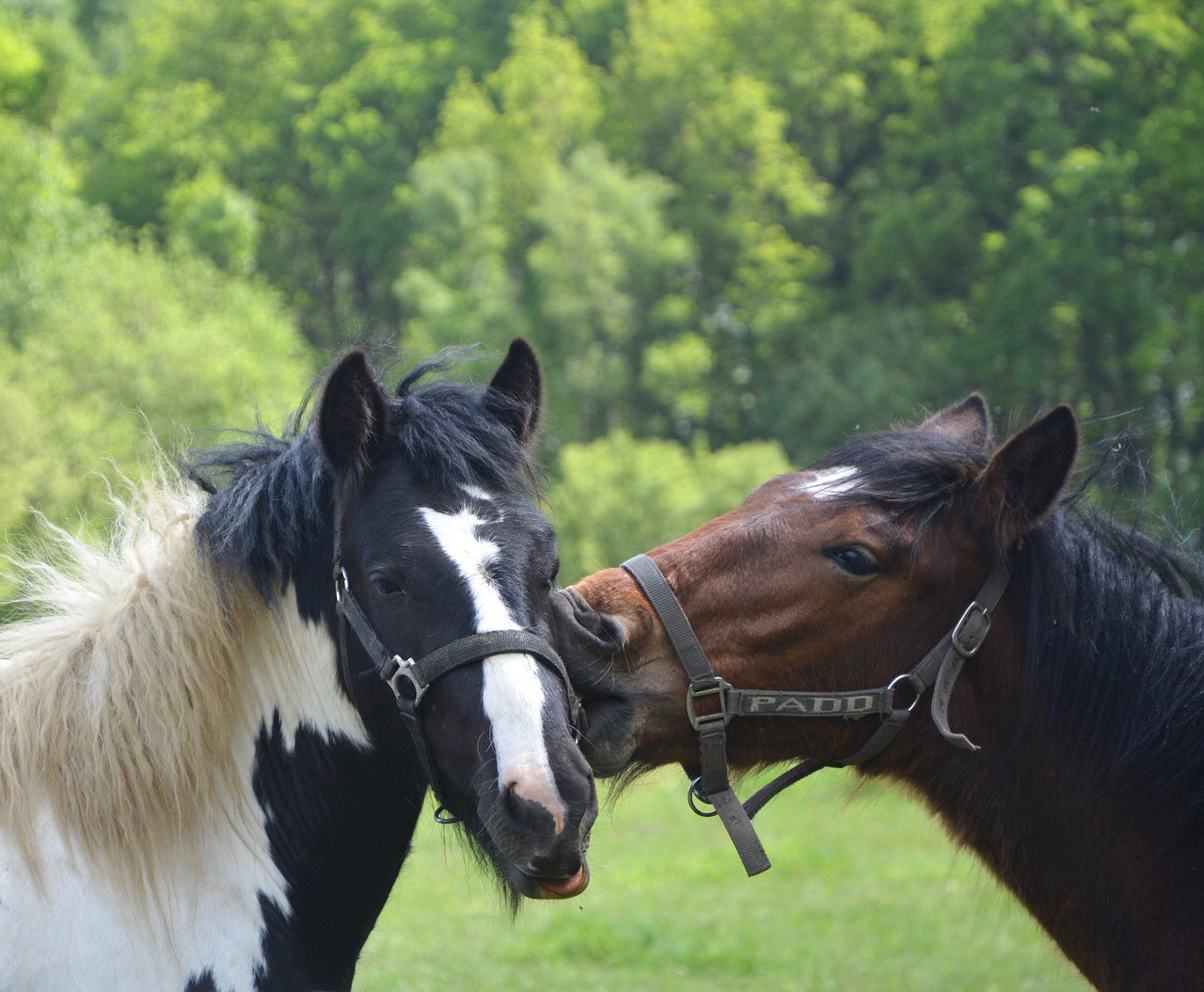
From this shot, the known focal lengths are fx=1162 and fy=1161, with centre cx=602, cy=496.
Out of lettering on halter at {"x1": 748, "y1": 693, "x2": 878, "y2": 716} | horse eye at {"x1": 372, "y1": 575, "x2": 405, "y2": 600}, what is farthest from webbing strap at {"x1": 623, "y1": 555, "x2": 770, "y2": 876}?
horse eye at {"x1": 372, "y1": 575, "x2": 405, "y2": 600}

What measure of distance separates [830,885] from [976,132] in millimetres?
29722

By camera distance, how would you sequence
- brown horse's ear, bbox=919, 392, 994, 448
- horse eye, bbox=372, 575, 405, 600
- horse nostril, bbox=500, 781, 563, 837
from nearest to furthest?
1. horse nostril, bbox=500, 781, 563, 837
2. horse eye, bbox=372, 575, 405, 600
3. brown horse's ear, bbox=919, 392, 994, 448

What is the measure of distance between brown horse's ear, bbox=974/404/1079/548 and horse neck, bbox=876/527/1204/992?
233 millimetres

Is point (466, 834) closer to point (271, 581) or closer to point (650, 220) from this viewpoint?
point (271, 581)

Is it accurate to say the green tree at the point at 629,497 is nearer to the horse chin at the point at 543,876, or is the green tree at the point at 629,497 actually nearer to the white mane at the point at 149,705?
the white mane at the point at 149,705

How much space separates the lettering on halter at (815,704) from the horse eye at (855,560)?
332mm

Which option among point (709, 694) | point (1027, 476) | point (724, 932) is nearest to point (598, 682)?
point (709, 694)

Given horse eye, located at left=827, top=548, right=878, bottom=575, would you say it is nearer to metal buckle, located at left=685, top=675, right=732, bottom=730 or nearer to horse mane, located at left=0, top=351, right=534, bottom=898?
metal buckle, located at left=685, top=675, right=732, bottom=730

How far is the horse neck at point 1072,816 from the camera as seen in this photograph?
2.93 metres

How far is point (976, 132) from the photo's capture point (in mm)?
35438

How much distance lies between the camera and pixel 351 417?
3.01 metres

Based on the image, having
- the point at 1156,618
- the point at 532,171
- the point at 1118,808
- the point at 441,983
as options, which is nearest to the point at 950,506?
the point at 1156,618

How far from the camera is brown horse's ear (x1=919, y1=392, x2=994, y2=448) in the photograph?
361 centimetres

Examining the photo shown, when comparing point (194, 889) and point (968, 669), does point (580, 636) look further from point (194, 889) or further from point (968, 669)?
point (194, 889)
